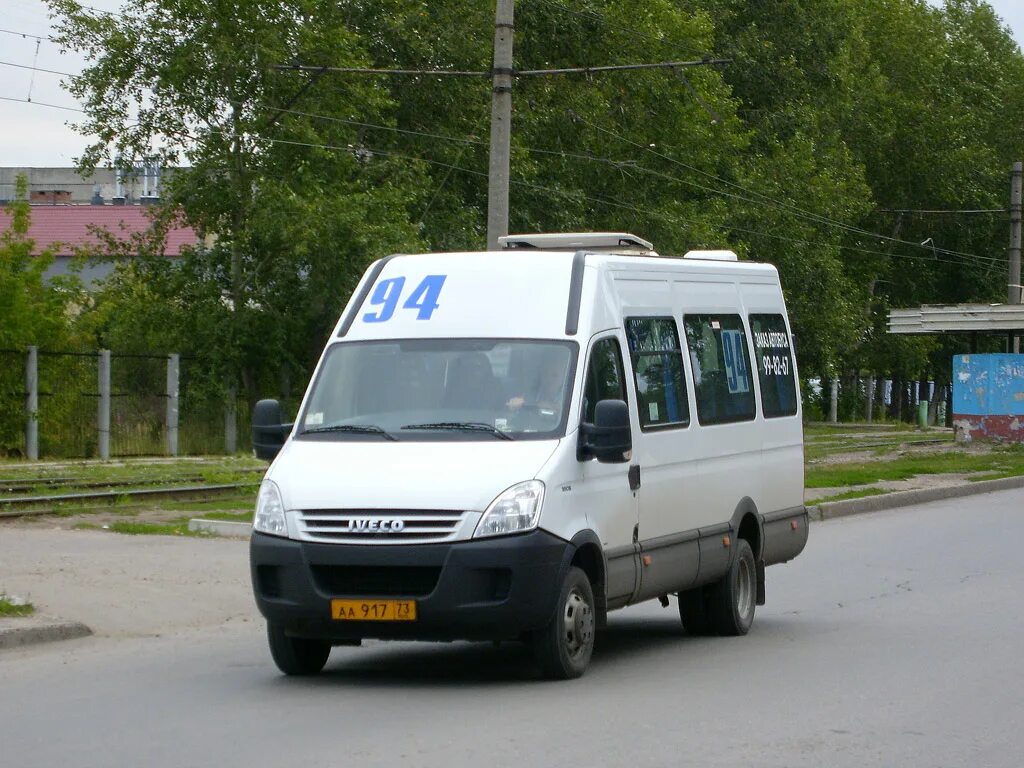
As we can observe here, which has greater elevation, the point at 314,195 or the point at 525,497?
the point at 314,195

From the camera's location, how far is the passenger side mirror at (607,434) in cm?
946

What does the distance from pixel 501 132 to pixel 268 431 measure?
11022 millimetres

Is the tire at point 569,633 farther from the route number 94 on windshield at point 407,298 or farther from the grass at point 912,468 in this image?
the grass at point 912,468

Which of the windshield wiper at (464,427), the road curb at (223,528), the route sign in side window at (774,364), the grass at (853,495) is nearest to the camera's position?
A: the windshield wiper at (464,427)

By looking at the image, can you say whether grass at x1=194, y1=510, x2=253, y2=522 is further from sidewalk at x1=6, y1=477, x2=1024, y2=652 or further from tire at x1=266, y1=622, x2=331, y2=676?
tire at x1=266, y1=622, x2=331, y2=676

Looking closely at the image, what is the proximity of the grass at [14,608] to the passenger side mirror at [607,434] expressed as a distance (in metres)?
4.24

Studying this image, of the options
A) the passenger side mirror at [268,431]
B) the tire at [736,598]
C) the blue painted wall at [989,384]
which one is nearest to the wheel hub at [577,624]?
the passenger side mirror at [268,431]

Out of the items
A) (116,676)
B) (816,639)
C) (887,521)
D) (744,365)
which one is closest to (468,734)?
(116,676)

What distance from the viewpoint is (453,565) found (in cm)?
878

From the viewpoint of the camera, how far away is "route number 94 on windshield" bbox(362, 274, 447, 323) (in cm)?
1031

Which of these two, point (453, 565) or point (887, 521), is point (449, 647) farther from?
point (887, 521)

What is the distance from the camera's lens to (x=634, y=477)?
10195mm

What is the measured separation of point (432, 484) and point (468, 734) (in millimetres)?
1537

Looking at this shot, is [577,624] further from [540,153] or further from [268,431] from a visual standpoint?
[540,153]
